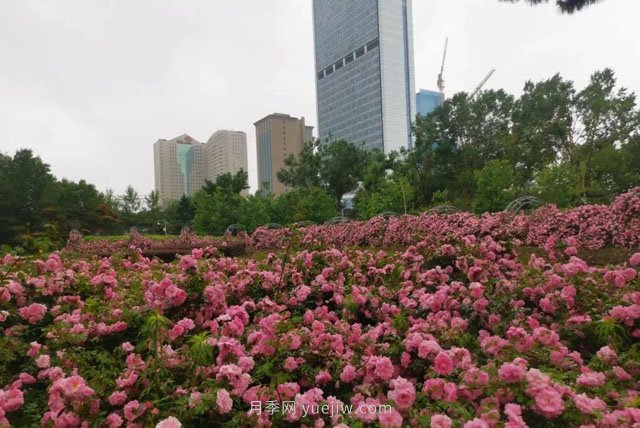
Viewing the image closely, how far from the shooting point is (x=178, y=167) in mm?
53625

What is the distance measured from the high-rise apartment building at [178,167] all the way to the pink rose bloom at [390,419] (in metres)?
53.2

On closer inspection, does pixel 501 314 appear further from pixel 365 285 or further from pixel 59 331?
pixel 59 331

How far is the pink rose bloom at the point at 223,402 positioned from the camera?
1.15 m

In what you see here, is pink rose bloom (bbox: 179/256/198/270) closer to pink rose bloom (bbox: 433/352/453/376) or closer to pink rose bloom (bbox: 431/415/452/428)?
pink rose bloom (bbox: 433/352/453/376)

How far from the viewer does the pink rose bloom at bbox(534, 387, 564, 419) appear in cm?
107

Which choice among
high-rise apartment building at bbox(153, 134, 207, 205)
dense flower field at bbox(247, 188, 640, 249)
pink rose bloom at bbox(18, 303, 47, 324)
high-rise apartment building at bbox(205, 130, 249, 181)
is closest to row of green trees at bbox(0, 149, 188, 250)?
dense flower field at bbox(247, 188, 640, 249)

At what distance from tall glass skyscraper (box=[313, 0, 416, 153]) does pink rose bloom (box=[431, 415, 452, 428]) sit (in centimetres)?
4103

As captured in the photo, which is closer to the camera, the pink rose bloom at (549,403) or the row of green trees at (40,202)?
the pink rose bloom at (549,403)

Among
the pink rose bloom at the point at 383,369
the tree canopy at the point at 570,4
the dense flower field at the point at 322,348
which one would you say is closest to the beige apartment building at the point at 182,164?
the tree canopy at the point at 570,4

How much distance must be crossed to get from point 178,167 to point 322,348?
55481mm

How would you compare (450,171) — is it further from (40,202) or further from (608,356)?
(40,202)

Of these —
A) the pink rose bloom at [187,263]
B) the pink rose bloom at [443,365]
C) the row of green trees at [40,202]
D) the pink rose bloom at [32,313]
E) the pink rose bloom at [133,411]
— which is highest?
the row of green trees at [40,202]

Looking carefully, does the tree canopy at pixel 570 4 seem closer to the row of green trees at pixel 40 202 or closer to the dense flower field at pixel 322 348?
the dense flower field at pixel 322 348

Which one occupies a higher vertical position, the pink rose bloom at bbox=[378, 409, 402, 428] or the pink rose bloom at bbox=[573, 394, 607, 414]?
the pink rose bloom at bbox=[573, 394, 607, 414]
